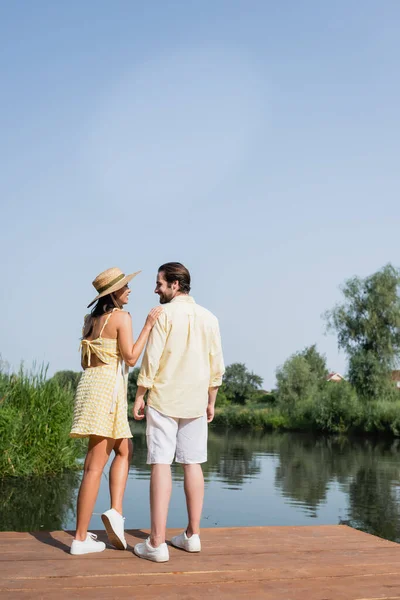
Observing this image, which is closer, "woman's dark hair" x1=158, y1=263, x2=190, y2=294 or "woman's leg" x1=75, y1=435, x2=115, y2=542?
"woman's leg" x1=75, y1=435, x2=115, y2=542

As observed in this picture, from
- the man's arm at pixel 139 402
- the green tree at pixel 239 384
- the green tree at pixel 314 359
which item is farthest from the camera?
the green tree at pixel 239 384

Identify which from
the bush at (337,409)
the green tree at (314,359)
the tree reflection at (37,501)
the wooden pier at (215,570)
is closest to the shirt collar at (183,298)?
the wooden pier at (215,570)

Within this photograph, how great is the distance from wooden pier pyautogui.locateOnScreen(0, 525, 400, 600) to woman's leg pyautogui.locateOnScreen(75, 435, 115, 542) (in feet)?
0.61

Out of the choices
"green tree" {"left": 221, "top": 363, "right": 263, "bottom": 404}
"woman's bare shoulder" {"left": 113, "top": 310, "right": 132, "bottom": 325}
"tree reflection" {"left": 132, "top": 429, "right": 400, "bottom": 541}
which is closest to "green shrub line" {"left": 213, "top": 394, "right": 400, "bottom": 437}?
"tree reflection" {"left": 132, "top": 429, "right": 400, "bottom": 541}

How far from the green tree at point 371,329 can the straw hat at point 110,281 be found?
42.8 meters

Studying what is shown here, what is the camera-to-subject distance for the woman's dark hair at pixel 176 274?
170 inches

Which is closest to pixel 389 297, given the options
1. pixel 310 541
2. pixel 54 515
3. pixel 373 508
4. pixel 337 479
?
pixel 337 479

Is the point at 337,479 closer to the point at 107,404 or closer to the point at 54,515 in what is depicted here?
the point at 54,515

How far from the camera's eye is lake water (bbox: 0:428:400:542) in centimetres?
1154

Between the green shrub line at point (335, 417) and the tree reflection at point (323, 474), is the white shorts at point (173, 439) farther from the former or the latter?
the green shrub line at point (335, 417)

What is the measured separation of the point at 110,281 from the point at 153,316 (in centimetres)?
39

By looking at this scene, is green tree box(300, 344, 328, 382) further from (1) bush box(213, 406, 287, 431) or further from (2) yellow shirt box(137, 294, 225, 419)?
(2) yellow shirt box(137, 294, 225, 419)

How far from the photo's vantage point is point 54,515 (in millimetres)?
11180

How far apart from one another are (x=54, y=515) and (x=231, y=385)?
7612 cm
